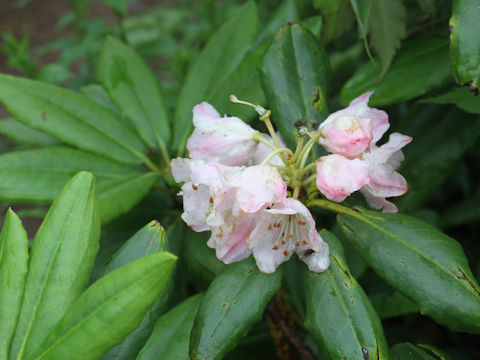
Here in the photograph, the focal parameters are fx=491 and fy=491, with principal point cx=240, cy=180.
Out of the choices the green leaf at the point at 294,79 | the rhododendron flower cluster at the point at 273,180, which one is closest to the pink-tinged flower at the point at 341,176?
the rhododendron flower cluster at the point at 273,180

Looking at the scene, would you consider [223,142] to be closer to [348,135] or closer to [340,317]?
[348,135]

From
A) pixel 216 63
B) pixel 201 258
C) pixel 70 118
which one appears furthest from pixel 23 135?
pixel 201 258

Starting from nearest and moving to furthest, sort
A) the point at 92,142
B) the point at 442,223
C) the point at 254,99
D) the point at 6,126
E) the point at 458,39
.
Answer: the point at 458,39 < the point at 254,99 < the point at 92,142 < the point at 442,223 < the point at 6,126

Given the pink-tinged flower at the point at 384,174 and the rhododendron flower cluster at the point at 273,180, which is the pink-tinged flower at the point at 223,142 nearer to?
the rhododendron flower cluster at the point at 273,180

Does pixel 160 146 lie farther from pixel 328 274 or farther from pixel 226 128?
pixel 328 274

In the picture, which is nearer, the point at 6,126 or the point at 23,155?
the point at 23,155

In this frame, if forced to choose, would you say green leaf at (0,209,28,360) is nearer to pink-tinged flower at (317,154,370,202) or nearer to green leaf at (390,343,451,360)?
pink-tinged flower at (317,154,370,202)

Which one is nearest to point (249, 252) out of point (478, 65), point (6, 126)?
point (478, 65)
